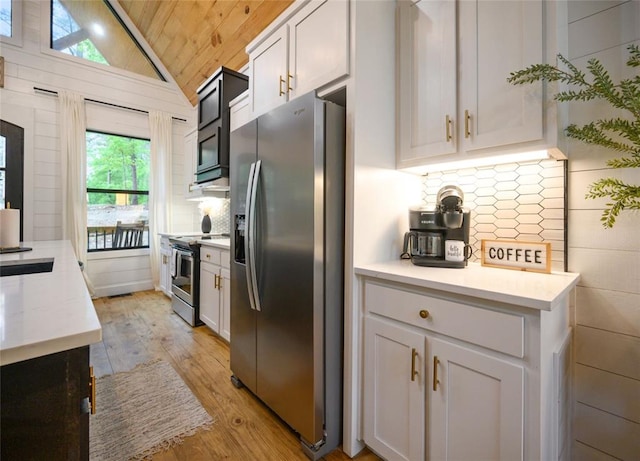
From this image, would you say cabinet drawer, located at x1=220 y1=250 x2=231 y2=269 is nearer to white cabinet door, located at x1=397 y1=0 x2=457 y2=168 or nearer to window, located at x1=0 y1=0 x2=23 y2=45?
white cabinet door, located at x1=397 y1=0 x2=457 y2=168

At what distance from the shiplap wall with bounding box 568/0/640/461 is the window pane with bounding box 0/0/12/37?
5541mm

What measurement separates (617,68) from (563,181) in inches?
19.3

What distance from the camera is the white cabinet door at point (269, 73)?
191cm

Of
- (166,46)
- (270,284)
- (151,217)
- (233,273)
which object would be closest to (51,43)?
(166,46)

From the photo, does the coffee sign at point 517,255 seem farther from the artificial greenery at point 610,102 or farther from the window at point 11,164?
the window at point 11,164

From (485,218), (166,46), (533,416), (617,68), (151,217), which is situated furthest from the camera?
(151,217)

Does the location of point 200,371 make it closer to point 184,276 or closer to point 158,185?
point 184,276

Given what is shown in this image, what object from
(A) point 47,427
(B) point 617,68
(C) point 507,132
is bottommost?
(A) point 47,427

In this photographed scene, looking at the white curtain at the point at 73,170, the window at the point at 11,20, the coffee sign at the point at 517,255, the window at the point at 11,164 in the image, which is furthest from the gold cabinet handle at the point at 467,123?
the window at the point at 11,20

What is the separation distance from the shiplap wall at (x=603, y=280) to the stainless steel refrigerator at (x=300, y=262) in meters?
1.08

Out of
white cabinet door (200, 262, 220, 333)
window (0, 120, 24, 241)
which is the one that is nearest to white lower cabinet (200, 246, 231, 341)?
white cabinet door (200, 262, 220, 333)

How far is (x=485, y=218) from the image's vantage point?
1.66m

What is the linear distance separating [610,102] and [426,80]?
0.75m

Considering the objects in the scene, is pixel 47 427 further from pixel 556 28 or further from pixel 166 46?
pixel 166 46
